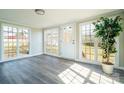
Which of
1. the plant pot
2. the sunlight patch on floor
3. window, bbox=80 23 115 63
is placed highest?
window, bbox=80 23 115 63

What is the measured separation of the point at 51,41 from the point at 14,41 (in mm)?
2343

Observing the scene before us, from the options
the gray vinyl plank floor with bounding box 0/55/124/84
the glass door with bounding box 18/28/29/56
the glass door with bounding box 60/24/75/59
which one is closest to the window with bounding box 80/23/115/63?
the glass door with bounding box 60/24/75/59

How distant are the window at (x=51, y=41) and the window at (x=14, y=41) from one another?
1.45 meters

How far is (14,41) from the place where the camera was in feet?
16.3

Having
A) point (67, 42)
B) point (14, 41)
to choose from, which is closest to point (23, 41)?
point (14, 41)

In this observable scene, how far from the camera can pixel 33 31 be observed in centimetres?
604

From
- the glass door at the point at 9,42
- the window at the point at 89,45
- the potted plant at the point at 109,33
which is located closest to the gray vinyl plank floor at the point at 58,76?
the potted plant at the point at 109,33

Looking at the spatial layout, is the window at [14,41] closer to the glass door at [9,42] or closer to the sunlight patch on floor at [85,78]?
the glass door at [9,42]

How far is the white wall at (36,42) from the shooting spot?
5988 millimetres

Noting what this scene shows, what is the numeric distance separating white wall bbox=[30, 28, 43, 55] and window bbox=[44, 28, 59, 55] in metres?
0.45

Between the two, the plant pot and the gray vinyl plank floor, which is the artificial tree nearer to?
the plant pot

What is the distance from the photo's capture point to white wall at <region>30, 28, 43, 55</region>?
5.99 metres
